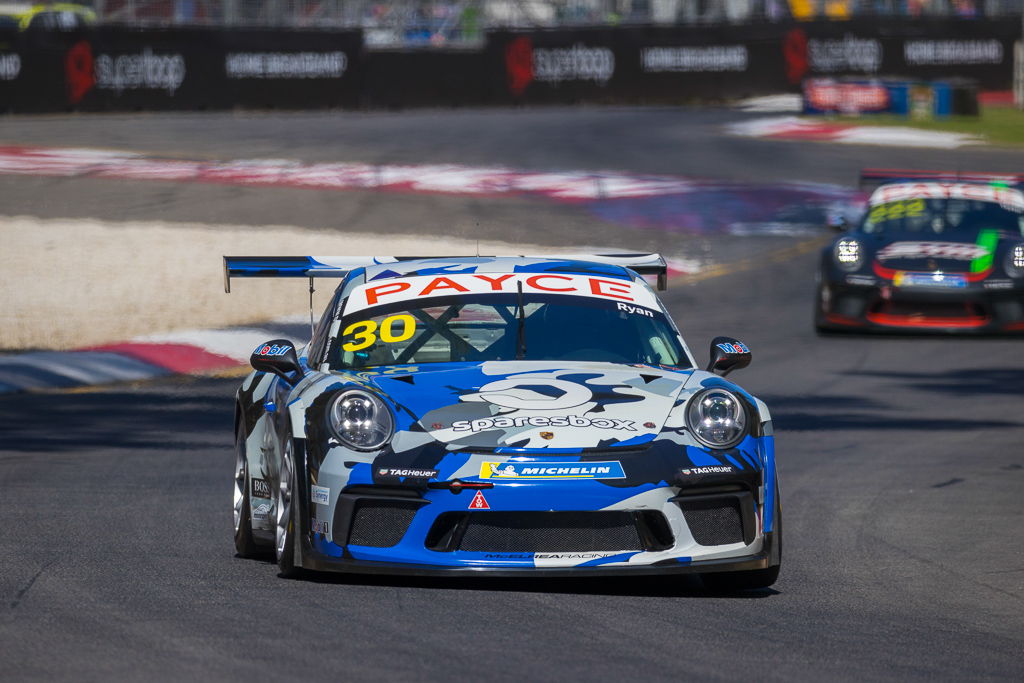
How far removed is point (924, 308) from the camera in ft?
51.3

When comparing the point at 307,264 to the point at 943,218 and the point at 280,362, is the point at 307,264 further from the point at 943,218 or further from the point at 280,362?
the point at 943,218

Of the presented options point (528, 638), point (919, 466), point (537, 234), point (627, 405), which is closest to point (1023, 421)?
point (919, 466)

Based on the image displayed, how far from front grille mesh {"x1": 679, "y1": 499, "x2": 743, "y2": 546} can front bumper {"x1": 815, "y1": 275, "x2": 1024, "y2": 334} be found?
31.2 feet

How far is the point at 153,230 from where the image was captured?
67.1 feet

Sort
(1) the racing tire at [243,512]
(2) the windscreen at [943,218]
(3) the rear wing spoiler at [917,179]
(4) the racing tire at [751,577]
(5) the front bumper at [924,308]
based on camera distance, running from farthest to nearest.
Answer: (2) the windscreen at [943,218] < (3) the rear wing spoiler at [917,179] < (5) the front bumper at [924,308] < (1) the racing tire at [243,512] < (4) the racing tire at [751,577]

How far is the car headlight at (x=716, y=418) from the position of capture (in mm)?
6434

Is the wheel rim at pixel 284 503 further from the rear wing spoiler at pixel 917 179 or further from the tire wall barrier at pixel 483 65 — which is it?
the tire wall barrier at pixel 483 65

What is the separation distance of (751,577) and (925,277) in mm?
9392

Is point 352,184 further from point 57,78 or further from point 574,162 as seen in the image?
point 57,78

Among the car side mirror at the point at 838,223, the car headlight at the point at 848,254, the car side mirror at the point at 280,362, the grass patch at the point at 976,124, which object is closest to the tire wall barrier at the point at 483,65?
the grass patch at the point at 976,124

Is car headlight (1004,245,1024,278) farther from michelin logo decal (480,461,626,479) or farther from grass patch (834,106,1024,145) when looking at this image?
grass patch (834,106,1024,145)

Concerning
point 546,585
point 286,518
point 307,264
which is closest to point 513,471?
point 546,585

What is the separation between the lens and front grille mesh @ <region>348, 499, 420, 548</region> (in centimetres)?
622

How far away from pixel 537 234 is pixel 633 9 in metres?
19.7
